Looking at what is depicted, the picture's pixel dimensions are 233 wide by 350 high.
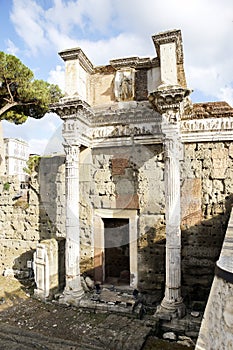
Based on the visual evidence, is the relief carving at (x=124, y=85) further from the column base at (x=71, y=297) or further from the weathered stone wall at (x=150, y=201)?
the column base at (x=71, y=297)

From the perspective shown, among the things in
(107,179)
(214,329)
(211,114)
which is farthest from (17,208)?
(214,329)

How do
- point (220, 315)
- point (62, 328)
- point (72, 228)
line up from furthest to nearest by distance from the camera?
point (72, 228) → point (62, 328) → point (220, 315)

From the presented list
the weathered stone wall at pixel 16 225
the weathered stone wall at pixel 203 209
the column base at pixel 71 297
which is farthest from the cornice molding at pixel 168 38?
the column base at pixel 71 297

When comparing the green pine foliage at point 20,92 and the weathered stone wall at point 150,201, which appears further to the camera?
the green pine foliage at point 20,92

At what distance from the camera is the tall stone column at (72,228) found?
6.53 m

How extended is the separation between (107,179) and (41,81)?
679 cm

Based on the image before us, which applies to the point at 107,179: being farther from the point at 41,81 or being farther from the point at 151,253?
the point at 41,81

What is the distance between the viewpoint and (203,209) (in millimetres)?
6156

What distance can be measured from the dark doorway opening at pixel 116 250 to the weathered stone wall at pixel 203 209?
5.78ft

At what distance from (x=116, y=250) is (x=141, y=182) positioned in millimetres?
2580

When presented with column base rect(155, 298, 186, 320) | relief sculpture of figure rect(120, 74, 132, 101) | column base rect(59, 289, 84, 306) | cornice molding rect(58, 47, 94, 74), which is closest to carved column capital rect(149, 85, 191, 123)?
relief sculpture of figure rect(120, 74, 132, 101)

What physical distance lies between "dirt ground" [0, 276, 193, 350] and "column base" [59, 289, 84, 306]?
121mm

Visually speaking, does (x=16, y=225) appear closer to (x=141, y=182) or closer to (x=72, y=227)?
(x=72, y=227)

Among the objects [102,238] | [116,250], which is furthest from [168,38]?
[116,250]
